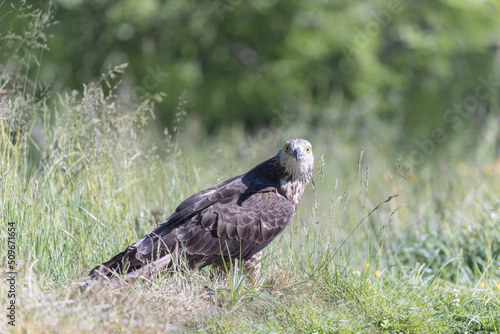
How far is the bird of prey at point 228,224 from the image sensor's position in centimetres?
376

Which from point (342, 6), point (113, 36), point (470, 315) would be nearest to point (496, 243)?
point (470, 315)

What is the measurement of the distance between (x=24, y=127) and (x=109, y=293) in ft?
5.79

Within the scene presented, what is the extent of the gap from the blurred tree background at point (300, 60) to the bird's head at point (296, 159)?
5.27m

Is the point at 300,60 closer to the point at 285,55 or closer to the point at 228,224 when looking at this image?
the point at 285,55

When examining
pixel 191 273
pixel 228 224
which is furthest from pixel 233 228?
pixel 191 273

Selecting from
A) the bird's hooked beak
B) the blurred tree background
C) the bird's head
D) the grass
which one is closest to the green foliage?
the blurred tree background

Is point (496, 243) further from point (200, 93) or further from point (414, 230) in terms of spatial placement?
point (200, 93)

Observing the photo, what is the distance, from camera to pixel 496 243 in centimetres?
502

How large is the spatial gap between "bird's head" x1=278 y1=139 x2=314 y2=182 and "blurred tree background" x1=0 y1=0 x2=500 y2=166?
5.27m

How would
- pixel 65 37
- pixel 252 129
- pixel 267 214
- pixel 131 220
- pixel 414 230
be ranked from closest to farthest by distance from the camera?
pixel 267 214
pixel 131 220
pixel 414 230
pixel 65 37
pixel 252 129

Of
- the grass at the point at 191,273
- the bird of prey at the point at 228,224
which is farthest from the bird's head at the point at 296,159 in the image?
the grass at the point at 191,273

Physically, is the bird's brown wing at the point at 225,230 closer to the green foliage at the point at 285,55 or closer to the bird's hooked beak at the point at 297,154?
the bird's hooked beak at the point at 297,154

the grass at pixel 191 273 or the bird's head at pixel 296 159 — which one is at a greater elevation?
the bird's head at pixel 296 159

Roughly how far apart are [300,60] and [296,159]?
633 cm
